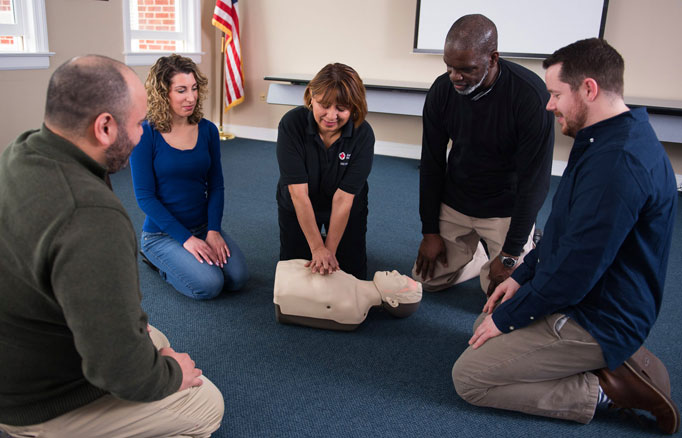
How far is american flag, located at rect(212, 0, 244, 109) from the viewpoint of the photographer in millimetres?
4957

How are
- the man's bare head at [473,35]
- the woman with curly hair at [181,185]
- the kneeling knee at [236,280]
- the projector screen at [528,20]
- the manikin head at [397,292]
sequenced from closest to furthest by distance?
the man's bare head at [473,35] → the manikin head at [397,292] → the woman with curly hair at [181,185] → the kneeling knee at [236,280] → the projector screen at [528,20]

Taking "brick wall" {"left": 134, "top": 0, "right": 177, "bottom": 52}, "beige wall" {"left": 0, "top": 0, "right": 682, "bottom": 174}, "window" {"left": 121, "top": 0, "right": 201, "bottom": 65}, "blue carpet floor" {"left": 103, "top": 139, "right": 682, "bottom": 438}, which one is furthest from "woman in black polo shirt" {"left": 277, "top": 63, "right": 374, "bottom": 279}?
"brick wall" {"left": 134, "top": 0, "right": 177, "bottom": 52}

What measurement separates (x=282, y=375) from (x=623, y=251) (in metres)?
1.07

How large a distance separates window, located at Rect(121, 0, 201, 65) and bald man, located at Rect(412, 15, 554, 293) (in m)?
3.19

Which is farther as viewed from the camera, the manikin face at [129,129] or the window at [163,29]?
the window at [163,29]

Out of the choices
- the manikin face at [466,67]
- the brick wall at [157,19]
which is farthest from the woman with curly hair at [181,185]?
the brick wall at [157,19]

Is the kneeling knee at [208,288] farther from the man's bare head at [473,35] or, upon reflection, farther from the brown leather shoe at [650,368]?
the brown leather shoe at [650,368]

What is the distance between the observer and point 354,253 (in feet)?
7.81

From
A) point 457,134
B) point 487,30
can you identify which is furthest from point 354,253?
point 487,30

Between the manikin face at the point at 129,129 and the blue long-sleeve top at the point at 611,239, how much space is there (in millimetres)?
1088

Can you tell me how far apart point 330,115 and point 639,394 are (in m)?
1.32

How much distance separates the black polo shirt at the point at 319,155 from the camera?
83.0 inches

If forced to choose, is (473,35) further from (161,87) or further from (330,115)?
(161,87)

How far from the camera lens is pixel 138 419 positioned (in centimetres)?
118
